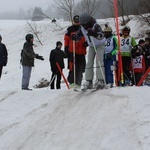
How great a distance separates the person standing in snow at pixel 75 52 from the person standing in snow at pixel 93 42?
0.50m

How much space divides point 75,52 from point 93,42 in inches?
41.5

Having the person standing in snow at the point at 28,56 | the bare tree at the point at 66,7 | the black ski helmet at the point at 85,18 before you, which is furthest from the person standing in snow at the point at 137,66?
the bare tree at the point at 66,7

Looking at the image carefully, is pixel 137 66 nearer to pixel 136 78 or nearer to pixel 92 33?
pixel 136 78

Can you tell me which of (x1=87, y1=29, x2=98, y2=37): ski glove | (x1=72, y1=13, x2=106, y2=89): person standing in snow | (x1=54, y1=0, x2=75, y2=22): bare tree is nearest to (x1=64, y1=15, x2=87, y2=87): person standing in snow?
(x1=72, y1=13, x2=106, y2=89): person standing in snow

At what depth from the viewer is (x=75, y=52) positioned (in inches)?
338

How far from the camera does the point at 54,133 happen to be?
537 centimetres

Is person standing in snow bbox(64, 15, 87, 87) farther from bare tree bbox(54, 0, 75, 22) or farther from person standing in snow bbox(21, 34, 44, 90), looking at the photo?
bare tree bbox(54, 0, 75, 22)

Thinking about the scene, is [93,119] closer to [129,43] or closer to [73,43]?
[73,43]

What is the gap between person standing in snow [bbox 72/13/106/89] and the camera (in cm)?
738

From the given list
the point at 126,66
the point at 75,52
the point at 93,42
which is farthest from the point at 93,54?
the point at 126,66

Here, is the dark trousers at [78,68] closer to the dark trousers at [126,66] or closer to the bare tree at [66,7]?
the dark trousers at [126,66]

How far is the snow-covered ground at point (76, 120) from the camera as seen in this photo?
4.66 meters

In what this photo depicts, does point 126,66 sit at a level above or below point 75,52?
below

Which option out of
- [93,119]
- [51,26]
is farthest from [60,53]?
[51,26]
